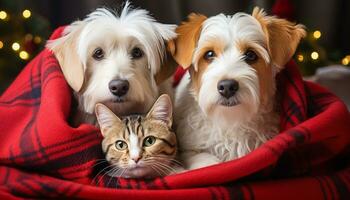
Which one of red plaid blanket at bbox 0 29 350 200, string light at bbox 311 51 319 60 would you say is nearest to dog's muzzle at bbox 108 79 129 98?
red plaid blanket at bbox 0 29 350 200

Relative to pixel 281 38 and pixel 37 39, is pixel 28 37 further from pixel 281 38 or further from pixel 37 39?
pixel 281 38

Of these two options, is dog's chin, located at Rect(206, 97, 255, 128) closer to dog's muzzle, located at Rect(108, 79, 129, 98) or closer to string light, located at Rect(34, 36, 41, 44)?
dog's muzzle, located at Rect(108, 79, 129, 98)

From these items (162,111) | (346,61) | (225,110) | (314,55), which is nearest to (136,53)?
(162,111)

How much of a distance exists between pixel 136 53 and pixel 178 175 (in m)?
0.39

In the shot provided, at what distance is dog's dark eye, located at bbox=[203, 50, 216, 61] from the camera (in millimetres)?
1282

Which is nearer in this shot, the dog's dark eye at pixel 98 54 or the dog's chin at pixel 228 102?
the dog's chin at pixel 228 102

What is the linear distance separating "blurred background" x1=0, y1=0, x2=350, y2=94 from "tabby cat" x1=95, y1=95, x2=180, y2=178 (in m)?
0.80

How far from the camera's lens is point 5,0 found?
2148 millimetres

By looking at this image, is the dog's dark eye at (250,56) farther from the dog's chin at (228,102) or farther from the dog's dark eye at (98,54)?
the dog's dark eye at (98,54)

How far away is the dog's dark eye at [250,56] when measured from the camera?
1263 mm

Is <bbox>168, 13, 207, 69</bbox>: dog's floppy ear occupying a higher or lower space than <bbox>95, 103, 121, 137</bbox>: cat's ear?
higher

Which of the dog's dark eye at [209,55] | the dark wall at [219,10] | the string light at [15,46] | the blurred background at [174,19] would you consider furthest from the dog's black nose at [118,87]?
the string light at [15,46]

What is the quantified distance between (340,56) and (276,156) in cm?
164

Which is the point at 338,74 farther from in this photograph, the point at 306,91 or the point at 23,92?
the point at 23,92
